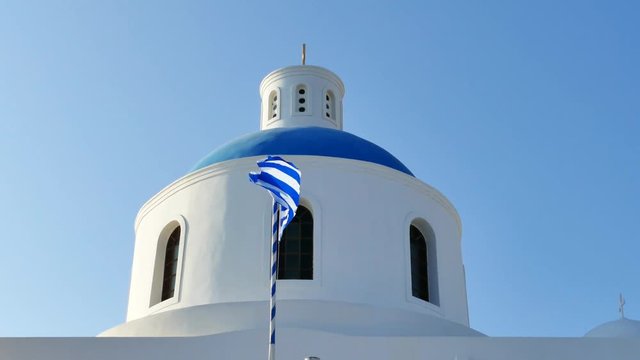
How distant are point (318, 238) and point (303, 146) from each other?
5.96 feet

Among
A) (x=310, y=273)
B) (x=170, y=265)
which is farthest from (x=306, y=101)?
(x=310, y=273)

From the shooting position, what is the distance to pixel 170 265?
14188mm

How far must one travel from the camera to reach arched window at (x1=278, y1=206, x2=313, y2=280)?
13.2 metres

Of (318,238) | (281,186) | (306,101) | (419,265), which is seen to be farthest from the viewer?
(306,101)

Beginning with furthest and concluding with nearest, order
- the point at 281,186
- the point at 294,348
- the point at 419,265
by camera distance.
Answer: the point at 419,265 < the point at 294,348 < the point at 281,186

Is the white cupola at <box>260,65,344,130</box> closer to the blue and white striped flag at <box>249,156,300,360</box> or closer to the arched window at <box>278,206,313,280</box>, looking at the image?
the arched window at <box>278,206,313,280</box>

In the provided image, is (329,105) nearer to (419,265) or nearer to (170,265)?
(419,265)

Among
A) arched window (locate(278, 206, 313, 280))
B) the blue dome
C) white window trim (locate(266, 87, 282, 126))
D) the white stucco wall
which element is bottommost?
the white stucco wall

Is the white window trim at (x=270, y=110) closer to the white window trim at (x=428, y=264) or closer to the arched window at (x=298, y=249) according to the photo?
the arched window at (x=298, y=249)

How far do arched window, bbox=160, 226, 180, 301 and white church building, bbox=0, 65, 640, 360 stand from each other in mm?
22

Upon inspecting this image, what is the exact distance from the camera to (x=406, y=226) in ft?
45.7

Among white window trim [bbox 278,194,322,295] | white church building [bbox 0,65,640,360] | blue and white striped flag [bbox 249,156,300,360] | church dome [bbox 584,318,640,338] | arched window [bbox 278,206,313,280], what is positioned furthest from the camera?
church dome [bbox 584,318,640,338]

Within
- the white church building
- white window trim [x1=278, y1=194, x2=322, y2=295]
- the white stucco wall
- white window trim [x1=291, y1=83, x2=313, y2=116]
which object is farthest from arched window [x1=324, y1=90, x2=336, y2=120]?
the white stucco wall

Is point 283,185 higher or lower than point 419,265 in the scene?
lower
